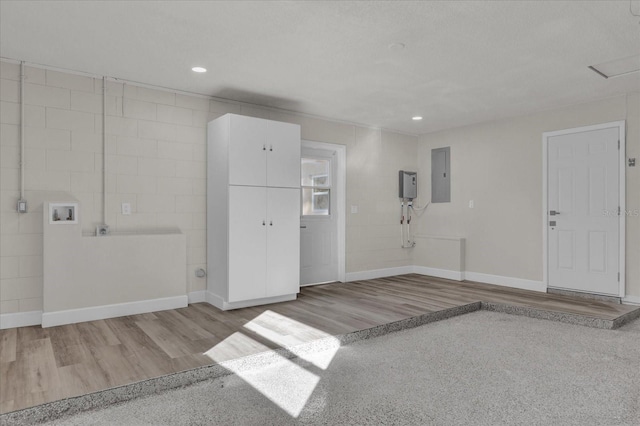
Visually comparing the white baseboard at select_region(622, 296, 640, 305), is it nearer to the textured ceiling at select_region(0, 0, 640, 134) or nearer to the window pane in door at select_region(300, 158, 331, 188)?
the textured ceiling at select_region(0, 0, 640, 134)

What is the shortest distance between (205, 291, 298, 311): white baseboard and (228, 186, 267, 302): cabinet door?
3.2 inches

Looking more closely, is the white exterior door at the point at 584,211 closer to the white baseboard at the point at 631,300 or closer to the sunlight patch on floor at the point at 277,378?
the white baseboard at the point at 631,300

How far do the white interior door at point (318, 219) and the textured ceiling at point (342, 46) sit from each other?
1.18 meters

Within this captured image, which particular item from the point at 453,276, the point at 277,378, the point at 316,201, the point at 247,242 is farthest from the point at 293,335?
the point at 453,276

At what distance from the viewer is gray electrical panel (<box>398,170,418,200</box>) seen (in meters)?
6.77

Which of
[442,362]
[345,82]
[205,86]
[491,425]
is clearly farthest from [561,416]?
[205,86]

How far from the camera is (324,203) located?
602cm

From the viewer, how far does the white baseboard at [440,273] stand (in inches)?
247

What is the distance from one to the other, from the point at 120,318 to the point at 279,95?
9.78 feet

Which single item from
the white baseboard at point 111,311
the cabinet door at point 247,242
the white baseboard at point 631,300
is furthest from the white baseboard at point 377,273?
the white baseboard at point 631,300

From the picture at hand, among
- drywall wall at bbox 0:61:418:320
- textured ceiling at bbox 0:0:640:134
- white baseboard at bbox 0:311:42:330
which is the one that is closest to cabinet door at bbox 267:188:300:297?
drywall wall at bbox 0:61:418:320

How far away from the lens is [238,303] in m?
4.44

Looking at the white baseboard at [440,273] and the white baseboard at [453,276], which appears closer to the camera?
the white baseboard at [453,276]

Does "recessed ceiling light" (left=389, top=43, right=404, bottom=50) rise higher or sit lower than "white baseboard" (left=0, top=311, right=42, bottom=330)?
higher
